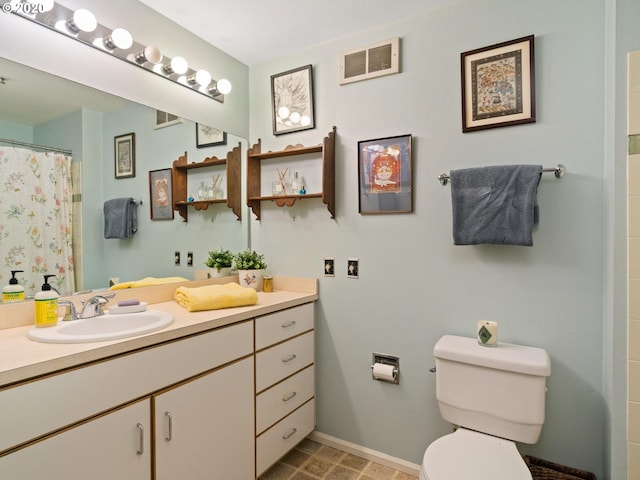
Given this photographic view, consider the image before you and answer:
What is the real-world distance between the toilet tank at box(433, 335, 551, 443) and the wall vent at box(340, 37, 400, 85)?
1437 mm

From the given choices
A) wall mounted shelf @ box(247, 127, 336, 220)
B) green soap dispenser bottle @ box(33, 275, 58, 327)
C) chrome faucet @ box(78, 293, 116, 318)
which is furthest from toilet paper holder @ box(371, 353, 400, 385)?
green soap dispenser bottle @ box(33, 275, 58, 327)

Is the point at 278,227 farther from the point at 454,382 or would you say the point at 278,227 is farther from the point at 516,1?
the point at 516,1

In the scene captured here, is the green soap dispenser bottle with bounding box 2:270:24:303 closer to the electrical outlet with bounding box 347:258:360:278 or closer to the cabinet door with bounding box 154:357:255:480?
the cabinet door with bounding box 154:357:255:480

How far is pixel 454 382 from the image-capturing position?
1550 millimetres

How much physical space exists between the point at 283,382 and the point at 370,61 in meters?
1.79

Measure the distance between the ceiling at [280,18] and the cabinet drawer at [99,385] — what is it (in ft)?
5.24

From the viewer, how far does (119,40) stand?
5.32 ft

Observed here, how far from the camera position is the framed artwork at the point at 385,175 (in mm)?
1871

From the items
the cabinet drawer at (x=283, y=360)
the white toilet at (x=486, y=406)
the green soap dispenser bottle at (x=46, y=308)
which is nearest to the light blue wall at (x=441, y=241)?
the cabinet drawer at (x=283, y=360)

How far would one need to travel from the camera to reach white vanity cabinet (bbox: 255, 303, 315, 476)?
1724mm

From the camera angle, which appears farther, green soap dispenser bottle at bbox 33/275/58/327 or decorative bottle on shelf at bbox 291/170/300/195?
decorative bottle on shelf at bbox 291/170/300/195

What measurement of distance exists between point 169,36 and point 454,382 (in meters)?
2.24

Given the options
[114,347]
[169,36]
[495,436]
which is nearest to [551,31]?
[495,436]

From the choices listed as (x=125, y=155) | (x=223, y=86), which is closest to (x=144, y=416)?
(x=125, y=155)
